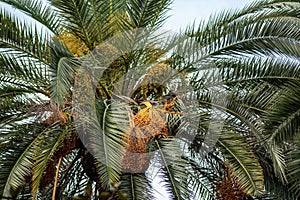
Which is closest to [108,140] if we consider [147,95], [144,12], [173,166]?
[173,166]

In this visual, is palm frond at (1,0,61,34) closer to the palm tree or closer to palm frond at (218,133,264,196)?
the palm tree

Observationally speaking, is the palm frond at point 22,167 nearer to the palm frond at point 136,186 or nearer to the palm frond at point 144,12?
the palm frond at point 136,186

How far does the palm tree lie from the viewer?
302 inches

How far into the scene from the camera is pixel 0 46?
335 inches

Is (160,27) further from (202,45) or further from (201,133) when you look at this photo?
(201,133)

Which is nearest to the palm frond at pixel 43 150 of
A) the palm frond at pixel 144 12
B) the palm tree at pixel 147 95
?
the palm tree at pixel 147 95

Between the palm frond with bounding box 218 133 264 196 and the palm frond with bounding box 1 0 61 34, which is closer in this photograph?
the palm frond with bounding box 218 133 264 196

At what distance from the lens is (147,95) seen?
8727 mm

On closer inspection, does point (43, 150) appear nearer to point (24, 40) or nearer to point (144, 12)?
point (24, 40)

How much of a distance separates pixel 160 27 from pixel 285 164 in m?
2.42

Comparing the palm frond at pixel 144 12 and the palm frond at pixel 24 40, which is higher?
the palm frond at pixel 144 12

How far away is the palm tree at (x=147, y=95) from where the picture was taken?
302 inches

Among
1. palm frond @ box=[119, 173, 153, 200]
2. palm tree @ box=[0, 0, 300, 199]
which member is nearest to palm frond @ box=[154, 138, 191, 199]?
palm tree @ box=[0, 0, 300, 199]

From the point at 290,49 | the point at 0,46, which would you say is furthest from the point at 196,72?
the point at 0,46
